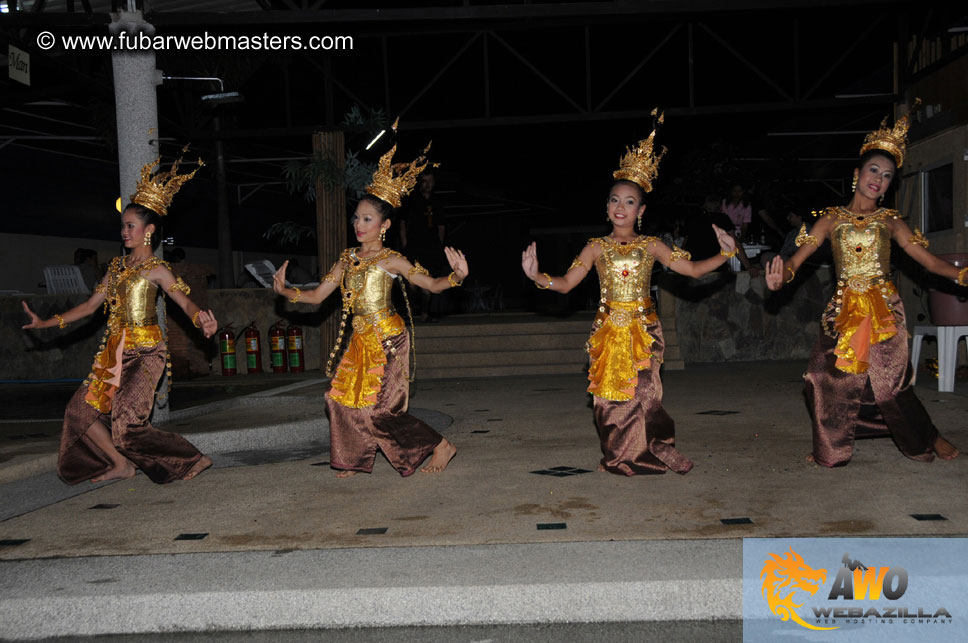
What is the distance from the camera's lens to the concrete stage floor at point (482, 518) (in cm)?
334

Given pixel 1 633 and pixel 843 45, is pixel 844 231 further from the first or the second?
pixel 843 45

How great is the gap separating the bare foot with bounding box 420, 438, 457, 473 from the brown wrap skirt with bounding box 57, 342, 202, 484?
1.52 meters

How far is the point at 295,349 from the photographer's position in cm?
1220

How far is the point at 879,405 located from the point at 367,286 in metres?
3.13

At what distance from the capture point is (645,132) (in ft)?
64.9

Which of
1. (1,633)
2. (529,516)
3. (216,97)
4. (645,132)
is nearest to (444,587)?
(529,516)

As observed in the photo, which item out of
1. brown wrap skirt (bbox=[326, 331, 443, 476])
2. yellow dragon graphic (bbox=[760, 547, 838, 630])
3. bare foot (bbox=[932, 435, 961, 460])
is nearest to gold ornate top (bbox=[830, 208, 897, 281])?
bare foot (bbox=[932, 435, 961, 460])

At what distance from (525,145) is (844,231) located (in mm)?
18822

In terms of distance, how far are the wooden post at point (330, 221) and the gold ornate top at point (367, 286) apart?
6000mm

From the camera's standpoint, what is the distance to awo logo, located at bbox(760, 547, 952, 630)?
10.4 ft

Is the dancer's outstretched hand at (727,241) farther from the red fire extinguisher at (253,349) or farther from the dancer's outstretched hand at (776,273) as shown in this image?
the red fire extinguisher at (253,349)

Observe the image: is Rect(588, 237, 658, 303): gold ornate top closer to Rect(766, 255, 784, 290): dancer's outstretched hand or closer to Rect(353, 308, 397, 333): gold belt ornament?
Rect(766, 255, 784, 290): dancer's outstretched hand

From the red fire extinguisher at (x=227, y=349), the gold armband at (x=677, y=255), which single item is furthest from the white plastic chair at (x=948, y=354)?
the red fire extinguisher at (x=227, y=349)

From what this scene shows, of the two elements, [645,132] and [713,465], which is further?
[645,132]
